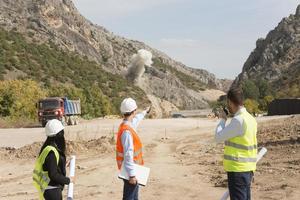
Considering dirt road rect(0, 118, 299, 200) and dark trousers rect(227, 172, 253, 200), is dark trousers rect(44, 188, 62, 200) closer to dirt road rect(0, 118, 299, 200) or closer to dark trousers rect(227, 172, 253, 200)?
dark trousers rect(227, 172, 253, 200)

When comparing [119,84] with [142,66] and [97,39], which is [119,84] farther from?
[97,39]

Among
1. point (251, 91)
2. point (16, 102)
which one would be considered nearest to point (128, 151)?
point (16, 102)

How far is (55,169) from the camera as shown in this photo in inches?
236

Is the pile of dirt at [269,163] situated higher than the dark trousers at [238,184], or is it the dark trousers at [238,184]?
the dark trousers at [238,184]

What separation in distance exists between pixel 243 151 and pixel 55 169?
203 cm

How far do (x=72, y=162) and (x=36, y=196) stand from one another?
555 cm

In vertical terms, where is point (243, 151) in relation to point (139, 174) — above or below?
above

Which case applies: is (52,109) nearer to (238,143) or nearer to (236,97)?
(238,143)

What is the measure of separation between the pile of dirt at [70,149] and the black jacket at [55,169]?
14140 millimetres

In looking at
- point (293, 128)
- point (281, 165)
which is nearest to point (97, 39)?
point (293, 128)

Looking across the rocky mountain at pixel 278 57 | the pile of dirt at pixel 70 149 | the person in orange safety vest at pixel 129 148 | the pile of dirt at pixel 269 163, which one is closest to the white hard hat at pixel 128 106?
the person in orange safety vest at pixel 129 148

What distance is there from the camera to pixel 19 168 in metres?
17.7

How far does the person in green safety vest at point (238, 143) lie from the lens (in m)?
5.87

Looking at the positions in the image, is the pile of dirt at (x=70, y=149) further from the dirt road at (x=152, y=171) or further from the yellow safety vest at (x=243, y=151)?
the yellow safety vest at (x=243, y=151)
